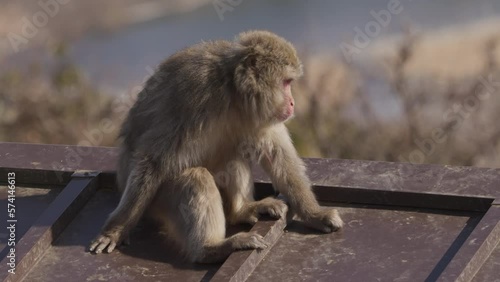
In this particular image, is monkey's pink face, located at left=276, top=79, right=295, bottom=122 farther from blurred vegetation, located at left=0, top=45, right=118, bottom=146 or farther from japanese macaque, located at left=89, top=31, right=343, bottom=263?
blurred vegetation, located at left=0, top=45, right=118, bottom=146

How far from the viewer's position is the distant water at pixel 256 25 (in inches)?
598

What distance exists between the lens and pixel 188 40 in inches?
667

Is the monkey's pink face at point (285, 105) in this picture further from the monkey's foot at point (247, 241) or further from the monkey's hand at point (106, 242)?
the monkey's hand at point (106, 242)

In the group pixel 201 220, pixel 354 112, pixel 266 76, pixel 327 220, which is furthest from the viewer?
pixel 354 112

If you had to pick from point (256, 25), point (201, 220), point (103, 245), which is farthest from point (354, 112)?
Result: point (256, 25)

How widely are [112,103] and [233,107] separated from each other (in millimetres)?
5621

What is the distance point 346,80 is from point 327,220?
5376 millimetres

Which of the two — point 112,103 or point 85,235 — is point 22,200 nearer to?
point 85,235

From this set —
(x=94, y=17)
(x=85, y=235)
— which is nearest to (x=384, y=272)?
(x=85, y=235)

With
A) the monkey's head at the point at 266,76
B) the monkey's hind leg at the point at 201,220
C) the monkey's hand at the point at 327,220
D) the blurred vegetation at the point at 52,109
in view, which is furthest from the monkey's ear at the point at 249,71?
the blurred vegetation at the point at 52,109

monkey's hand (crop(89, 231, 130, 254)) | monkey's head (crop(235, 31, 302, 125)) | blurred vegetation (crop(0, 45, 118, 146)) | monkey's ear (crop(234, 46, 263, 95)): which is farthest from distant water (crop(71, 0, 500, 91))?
monkey's hand (crop(89, 231, 130, 254))

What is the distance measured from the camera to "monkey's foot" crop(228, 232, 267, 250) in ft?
20.4

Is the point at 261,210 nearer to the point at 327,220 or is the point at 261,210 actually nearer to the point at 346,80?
the point at 327,220

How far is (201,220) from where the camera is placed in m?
6.34
